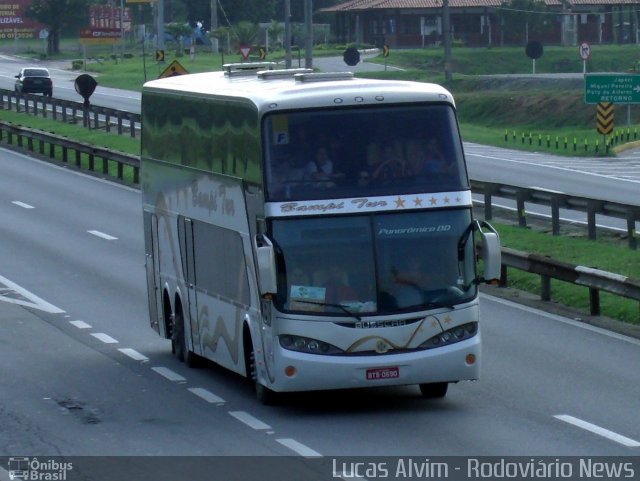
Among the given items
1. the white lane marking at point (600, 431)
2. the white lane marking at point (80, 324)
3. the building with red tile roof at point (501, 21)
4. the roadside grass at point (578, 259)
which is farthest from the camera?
the building with red tile roof at point (501, 21)

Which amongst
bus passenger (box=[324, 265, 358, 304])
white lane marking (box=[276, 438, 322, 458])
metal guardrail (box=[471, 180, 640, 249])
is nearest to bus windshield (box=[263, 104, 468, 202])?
bus passenger (box=[324, 265, 358, 304])

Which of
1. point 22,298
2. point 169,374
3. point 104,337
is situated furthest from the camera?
point 22,298

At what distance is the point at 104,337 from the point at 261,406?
4.94 m

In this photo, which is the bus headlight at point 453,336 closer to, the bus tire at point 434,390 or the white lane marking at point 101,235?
the bus tire at point 434,390

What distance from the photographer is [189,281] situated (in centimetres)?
1557

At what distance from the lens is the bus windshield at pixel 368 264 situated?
1265 cm

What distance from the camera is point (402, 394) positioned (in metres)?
13.9

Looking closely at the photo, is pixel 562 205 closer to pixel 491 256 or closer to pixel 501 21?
pixel 491 256

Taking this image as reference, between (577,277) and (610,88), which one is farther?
(610,88)

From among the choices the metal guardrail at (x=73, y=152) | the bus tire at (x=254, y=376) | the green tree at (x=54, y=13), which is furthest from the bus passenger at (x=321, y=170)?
the green tree at (x=54, y=13)

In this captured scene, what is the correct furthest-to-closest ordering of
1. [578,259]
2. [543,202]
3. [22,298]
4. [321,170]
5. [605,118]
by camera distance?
[605,118] < [543,202] < [578,259] < [22,298] < [321,170]

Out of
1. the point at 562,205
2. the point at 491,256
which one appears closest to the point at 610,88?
the point at 562,205

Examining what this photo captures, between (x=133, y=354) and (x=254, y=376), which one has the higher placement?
(x=254, y=376)

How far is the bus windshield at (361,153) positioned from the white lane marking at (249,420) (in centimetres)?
190
